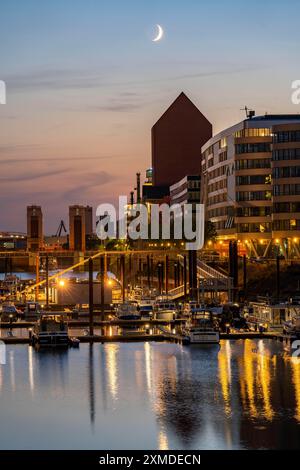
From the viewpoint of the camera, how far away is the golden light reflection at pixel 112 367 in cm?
5181

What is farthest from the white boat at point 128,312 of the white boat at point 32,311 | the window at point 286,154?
the window at point 286,154

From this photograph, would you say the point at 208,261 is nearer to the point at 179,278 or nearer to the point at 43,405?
the point at 179,278

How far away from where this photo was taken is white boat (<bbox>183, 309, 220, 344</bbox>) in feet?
224

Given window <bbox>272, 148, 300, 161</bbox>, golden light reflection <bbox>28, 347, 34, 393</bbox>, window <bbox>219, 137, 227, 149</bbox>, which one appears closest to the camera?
golden light reflection <bbox>28, 347, 34, 393</bbox>

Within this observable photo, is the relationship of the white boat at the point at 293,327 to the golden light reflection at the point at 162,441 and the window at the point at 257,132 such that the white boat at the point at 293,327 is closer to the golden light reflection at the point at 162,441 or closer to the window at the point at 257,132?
the golden light reflection at the point at 162,441

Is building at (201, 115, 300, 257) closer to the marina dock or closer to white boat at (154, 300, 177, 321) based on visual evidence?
white boat at (154, 300, 177, 321)

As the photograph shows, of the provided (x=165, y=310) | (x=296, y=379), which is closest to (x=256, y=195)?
(x=165, y=310)

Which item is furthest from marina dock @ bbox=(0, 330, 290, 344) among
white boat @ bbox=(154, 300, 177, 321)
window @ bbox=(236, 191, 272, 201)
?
window @ bbox=(236, 191, 272, 201)

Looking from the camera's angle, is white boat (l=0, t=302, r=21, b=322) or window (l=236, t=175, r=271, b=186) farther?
window (l=236, t=175, r=271, b=186)

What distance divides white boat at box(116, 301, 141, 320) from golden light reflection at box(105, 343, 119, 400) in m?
16.7

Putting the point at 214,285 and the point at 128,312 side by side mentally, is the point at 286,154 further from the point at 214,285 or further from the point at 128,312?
the point at 128,312

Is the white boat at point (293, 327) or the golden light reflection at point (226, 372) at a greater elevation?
the white boat at point (293, 327)

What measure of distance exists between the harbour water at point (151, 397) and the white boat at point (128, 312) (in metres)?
17.0
